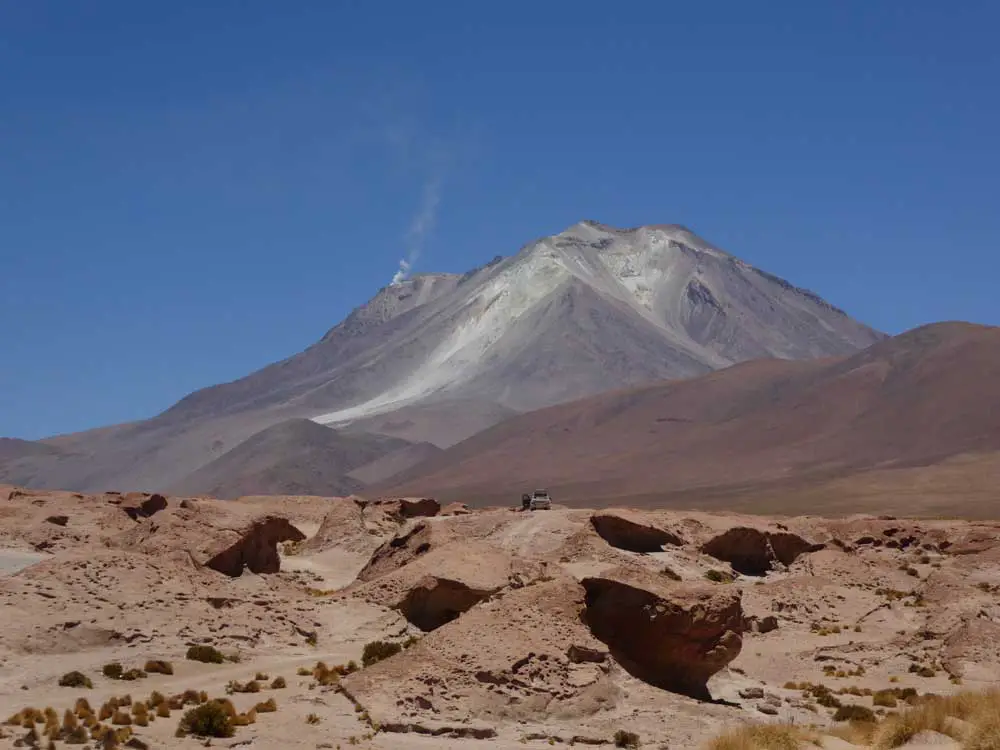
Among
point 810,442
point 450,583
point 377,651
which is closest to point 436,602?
point 450,583

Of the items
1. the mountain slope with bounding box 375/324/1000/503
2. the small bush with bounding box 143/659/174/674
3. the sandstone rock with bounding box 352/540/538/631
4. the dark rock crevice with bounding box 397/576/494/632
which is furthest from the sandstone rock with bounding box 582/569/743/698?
the mountain slope with bounding box 375/324/1000/503

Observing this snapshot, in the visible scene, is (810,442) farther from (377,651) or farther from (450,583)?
(377,651)

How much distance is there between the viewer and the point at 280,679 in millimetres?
19703

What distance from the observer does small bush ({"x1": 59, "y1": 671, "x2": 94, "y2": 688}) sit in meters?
18.9

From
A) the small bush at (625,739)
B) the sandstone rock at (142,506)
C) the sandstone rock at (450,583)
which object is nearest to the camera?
the small bush at (625,739)

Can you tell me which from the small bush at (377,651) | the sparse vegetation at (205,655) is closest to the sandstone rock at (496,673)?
the small bush at (377,651)

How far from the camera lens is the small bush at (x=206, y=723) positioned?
16.6 m

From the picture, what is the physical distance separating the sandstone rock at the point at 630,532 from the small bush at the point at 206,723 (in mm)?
19507

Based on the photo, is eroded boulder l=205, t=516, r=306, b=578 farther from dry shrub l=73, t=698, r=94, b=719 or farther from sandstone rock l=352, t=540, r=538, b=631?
dry shrub l=73, t=698, r=94, b=719

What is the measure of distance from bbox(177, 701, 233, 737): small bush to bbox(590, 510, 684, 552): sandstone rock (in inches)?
768

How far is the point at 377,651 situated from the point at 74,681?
4.77 m

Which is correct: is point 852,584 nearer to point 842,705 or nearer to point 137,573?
point 842,705

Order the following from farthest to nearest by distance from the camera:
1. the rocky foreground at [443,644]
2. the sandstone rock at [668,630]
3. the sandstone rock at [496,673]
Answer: the sandstone rock at [668,630]
the sandstone rock at [496,673]
the rocky foreground at [443,644]

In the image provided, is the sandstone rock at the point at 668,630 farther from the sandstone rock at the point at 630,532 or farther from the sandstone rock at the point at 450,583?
the sandstone rock at the point at 630,532
